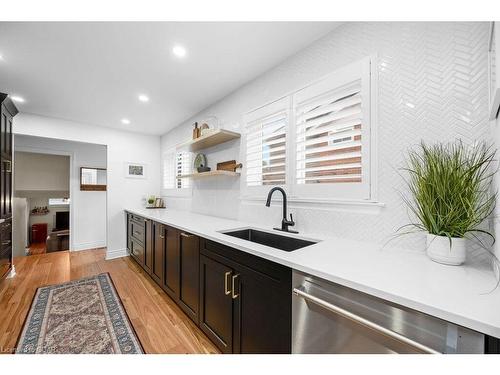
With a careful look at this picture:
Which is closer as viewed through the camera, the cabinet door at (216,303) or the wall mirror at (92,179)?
the cabinet door at (216,303)

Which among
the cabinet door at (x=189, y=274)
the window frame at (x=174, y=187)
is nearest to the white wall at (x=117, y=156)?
the window frame at (x=174, y=187)

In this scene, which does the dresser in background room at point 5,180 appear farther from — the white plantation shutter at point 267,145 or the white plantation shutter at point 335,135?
the white plantation shutter at point 335,135

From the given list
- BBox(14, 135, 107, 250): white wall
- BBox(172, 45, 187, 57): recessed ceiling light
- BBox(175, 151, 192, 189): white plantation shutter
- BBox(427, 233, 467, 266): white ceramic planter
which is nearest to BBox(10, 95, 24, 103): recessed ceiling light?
BBox(14, 135, 107, 250): white wall

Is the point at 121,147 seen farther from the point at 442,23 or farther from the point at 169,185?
the point at 442,23

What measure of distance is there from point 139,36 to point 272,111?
1213 mm

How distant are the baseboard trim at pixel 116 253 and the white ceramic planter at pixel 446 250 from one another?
174 inches

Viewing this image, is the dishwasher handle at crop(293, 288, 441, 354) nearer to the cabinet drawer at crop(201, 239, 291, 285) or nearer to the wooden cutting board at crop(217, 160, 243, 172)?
the cabinet drawer at crop(201, 239, 291, 285)

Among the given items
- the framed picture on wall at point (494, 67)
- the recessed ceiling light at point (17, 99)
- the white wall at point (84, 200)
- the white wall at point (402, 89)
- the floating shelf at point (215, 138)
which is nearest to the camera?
the framed picture on wall at point (494, 67)

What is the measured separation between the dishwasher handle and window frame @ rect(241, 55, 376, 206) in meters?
0.76

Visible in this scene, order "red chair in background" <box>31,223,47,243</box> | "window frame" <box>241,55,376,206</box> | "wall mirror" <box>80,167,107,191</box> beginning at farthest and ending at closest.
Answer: "red chair in background" <box>31,223,47,243</box> → "wall mirror" <box>80,167,107,191</box> → "window frame" <box>241,55,376,206</box>

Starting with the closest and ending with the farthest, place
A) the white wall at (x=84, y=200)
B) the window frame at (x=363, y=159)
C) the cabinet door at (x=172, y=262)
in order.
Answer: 1. the window frame at (x=363, y=159)
2. the cabinet door at (x=172, y=262)
3. the white wall at (x=84, y=200)

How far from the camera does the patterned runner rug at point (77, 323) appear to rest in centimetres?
157

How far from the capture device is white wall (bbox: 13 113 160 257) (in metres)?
3.27
